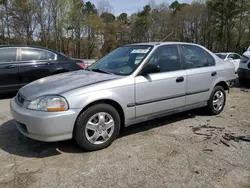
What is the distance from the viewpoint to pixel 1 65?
5965 millimetres

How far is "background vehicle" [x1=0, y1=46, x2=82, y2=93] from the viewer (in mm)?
6035

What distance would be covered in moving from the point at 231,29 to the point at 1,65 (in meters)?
32.4

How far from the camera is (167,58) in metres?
4.00

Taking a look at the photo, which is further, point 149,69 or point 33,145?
point 149,69

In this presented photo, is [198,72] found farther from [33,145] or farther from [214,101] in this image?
[33,145]

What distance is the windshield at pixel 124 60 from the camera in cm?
368

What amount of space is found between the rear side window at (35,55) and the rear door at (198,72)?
396 cm

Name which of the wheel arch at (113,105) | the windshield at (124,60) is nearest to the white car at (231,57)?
the windshield at (124,60)

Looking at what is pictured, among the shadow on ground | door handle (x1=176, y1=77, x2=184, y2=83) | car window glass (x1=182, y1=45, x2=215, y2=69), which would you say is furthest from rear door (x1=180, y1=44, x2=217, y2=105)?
the shadow on ground

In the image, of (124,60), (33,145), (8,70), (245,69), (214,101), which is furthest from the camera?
(245,69)

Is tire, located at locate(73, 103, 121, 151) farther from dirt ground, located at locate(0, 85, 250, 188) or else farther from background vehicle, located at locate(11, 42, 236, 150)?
dirt ground, located at locate(0, 85, 250, 188)

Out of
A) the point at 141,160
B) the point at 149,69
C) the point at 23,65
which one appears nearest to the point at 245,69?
the point at 149,69

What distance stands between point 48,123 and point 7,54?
4111mm

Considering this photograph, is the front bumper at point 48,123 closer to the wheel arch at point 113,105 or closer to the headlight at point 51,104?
the headlight at point 51,104
